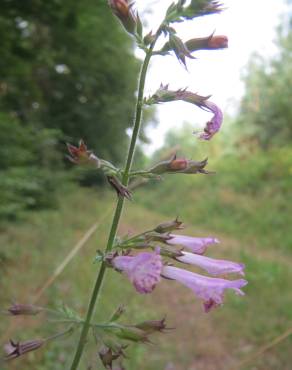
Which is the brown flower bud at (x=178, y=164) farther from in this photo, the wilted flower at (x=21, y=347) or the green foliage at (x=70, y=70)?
the green foliage at (x=70, y=70)

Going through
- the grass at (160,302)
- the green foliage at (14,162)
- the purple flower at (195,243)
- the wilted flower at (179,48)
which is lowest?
the grass at (160,302)

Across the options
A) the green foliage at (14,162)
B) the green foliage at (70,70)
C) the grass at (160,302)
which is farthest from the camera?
the green foliage at (70,70)

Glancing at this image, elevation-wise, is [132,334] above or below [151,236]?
below

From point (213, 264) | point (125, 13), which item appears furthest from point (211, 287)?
point (125, 13)

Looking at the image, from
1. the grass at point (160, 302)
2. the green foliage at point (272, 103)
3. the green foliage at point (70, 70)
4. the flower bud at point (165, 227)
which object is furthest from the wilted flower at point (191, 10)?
the green foliage at point (272, 103)

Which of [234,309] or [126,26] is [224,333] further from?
[126,26]

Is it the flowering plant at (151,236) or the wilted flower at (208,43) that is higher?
the wilted flower at (208,43)

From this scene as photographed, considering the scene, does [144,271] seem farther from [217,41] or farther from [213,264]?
[217,41]

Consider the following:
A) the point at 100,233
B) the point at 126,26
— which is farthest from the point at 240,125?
the point at 126,26

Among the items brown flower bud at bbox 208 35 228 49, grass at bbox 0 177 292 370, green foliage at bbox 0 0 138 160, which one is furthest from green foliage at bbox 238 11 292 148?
brown flower bud at bbox 208 35 228 49
